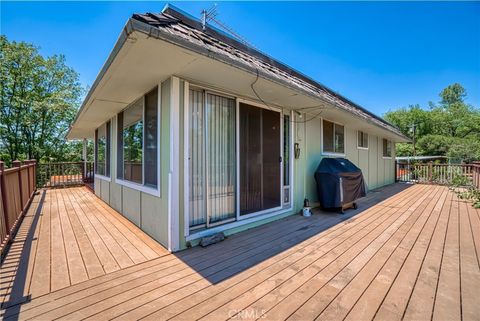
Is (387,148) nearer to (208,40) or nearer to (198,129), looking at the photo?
(198,129)

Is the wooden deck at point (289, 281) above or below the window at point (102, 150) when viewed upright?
below

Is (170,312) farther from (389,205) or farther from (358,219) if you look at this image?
(389,205)

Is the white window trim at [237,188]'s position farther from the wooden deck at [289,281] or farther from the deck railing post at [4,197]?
the deck railing post at [4,197]

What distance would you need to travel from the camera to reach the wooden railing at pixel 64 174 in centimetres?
898

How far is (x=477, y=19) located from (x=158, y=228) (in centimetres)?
1133

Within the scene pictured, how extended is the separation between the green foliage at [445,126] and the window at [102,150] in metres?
24.8

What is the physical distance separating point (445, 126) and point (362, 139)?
27908 millimetres

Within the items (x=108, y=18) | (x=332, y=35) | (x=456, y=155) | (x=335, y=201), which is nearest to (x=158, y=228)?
(x=335, y=201)

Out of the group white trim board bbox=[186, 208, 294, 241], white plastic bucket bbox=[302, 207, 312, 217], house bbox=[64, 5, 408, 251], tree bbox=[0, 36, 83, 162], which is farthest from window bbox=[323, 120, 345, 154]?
tree bbox=[0, 36, 83, 162]

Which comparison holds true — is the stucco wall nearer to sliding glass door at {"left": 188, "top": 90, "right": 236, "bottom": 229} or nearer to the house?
the house

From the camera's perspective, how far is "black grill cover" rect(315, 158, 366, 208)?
4.68 m

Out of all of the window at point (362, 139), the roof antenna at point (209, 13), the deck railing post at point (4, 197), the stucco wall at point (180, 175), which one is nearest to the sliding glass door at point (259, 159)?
the stucco wall at point (180, 175)

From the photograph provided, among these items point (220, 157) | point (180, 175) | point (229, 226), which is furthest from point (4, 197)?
point (229, 226)

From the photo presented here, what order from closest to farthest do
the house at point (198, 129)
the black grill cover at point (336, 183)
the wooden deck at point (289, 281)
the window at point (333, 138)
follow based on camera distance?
the wooden deck at point (289, 281) → the house at point (198, 129) → the black grill cover at point (336, 183) → the window at point (333, 138)
